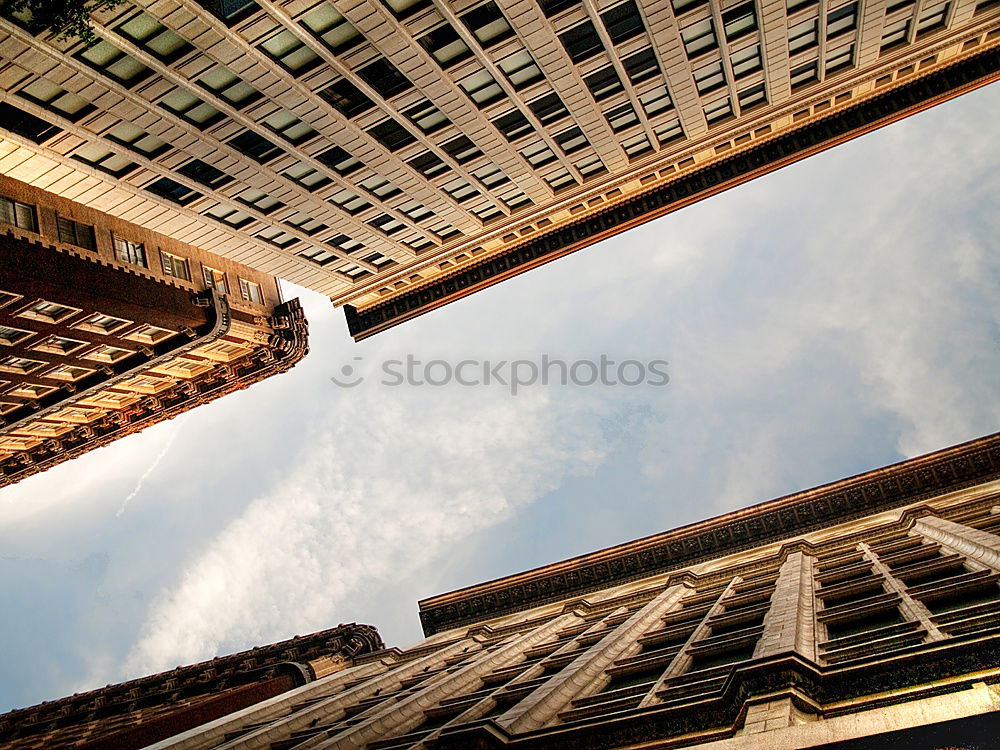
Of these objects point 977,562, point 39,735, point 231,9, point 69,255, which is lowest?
point 39,735

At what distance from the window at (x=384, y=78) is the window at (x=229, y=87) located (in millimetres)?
4411

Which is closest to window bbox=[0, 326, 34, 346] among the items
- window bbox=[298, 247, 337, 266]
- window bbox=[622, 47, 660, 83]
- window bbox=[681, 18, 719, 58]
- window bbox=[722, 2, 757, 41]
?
window bbox=[298, 247, 337, 266]

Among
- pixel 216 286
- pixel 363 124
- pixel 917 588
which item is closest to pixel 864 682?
pixel 917 588

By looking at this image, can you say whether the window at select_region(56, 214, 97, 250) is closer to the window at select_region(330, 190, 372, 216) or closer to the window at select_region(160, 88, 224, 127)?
the window at select_region(160, 88, 224, 127)

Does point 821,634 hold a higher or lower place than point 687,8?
lower

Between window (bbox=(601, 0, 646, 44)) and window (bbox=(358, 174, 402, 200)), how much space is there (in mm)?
13043

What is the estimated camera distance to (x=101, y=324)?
40.3 metres

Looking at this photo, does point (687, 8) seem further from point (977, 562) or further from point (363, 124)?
point (977, 562)

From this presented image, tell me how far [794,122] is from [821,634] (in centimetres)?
3317

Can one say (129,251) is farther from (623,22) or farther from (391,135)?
(623,22)

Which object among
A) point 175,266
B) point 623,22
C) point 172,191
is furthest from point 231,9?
point 175,266

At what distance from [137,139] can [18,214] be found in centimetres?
641

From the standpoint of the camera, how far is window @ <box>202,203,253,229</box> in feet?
126

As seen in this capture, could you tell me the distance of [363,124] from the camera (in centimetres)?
3381
